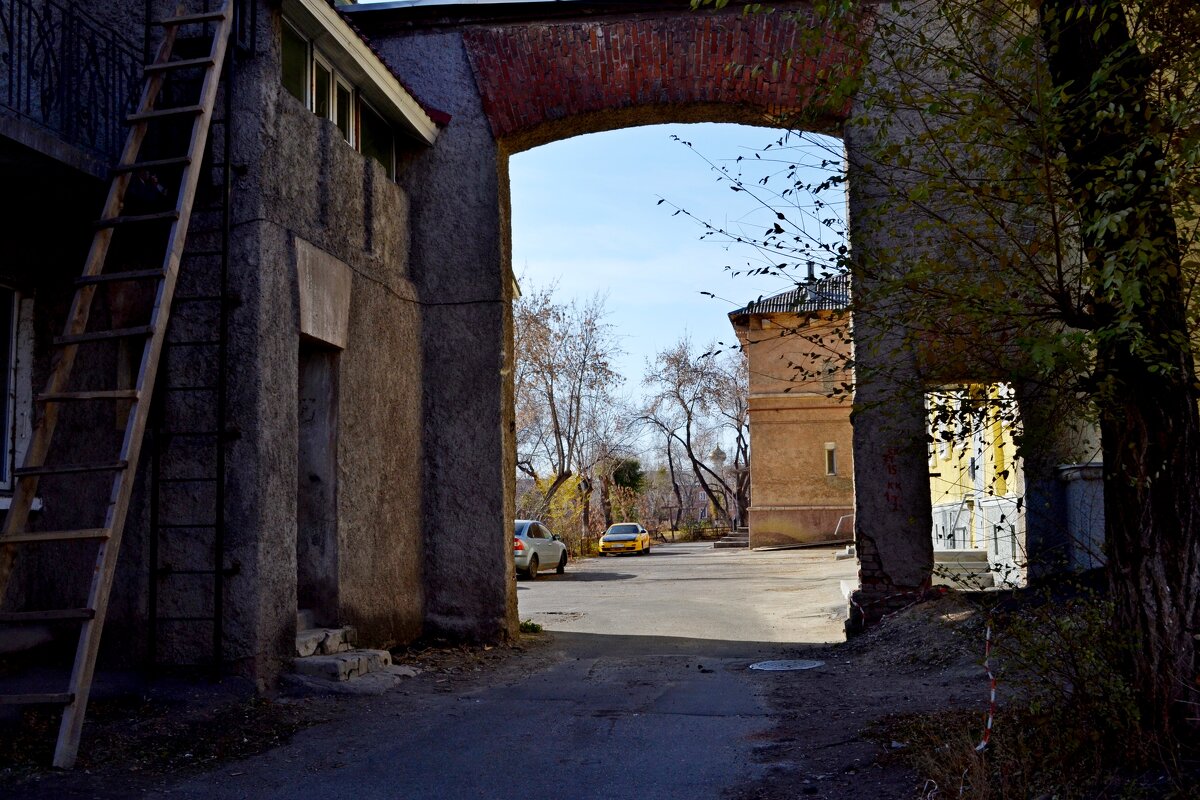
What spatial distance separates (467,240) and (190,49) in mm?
4035

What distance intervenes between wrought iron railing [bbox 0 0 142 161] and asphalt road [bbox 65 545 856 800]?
4.43m

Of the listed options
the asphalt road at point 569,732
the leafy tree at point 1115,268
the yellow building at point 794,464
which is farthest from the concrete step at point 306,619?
the yellow building at point 794,464

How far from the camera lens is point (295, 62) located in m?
9.87

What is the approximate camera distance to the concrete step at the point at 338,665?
28.3ft

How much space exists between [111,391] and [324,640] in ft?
10.3

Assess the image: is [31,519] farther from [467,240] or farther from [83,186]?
[467,240]

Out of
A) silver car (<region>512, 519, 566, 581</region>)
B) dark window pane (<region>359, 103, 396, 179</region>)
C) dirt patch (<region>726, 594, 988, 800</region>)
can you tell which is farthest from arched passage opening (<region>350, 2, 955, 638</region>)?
silver car (<region>512, 519, 566, 581</region>)

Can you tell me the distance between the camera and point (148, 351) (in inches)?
265

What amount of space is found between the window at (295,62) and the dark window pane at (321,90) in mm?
145

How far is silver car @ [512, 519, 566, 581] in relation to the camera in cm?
2708

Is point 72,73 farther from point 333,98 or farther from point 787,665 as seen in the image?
point 787,665

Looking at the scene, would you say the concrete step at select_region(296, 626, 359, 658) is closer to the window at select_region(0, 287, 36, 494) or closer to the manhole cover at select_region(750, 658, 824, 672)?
the window at select_region(0, 287, 36, 494)

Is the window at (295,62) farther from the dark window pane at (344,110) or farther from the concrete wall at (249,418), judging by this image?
the dark window pane at (344,110)

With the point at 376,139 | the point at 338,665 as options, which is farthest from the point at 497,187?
the point at 338,665
